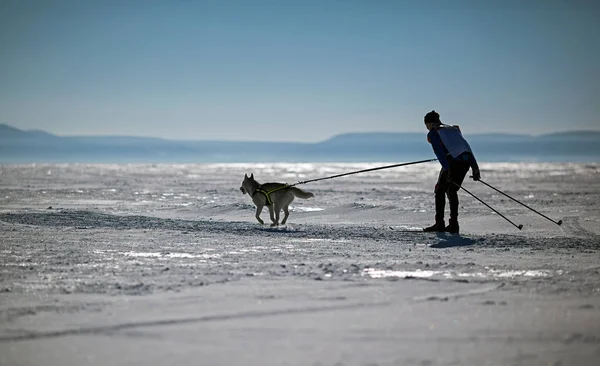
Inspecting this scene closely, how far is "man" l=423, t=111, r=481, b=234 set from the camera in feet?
32.2

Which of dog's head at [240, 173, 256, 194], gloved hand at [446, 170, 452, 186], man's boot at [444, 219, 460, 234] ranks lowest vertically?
man's boot at [444, 219, 460, 234]

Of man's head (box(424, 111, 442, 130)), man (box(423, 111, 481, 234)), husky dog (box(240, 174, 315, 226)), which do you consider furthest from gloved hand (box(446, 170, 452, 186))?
husky dog (box(240, 174, 315, 226))

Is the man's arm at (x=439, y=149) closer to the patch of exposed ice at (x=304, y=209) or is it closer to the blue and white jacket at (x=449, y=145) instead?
the blue and white jacket at (x=449, y=145)

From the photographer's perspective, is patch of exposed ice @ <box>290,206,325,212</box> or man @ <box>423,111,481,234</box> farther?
patch of exposed ice @ <box>290,206,325,212</box>

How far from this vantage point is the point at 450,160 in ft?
32.4

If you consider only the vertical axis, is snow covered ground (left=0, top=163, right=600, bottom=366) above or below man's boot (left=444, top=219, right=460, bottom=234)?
below

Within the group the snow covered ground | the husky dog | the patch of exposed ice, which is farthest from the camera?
the patch of exposed ice

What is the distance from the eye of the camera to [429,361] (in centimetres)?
342

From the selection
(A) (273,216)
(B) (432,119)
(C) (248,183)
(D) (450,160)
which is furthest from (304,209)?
(D) (450,160)

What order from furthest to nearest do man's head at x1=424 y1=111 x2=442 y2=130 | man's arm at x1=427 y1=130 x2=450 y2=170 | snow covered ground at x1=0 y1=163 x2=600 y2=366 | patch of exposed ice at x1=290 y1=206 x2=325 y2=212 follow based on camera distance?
1. patch of exposed ice at x1=290 y1=206 x2=325 y2=212
2. man's head at x1=424 y1=111 x2=442 y2=130
3. man's arm at x1=427 y1=130 x2=450 y2=170
4. snow covered ground at x1=0 y1=163 x2=600 y2=366

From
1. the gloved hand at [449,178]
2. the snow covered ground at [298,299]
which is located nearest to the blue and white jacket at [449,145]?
the gloved hand at [449,178]

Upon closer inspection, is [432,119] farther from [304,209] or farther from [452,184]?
[304,209]

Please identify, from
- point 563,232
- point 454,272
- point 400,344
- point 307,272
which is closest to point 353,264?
point 307,272

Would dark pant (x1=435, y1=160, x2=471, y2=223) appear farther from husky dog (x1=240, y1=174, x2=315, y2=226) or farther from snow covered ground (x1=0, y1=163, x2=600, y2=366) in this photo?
husky dog (x1=240, y1=174, x2=315, y2=226)
